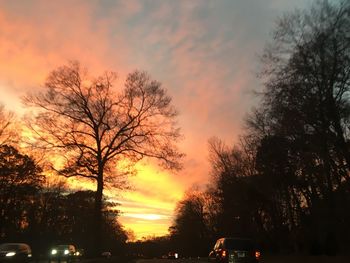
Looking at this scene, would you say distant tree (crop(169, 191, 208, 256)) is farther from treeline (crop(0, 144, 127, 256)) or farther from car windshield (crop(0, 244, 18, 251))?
car windshield (crop(0, 244, 18, 251))

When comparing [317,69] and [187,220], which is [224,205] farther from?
[187,220]

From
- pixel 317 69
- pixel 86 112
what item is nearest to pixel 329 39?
pixel 317 69

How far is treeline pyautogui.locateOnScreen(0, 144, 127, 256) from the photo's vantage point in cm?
6177

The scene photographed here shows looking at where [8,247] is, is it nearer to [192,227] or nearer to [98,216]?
[98,216]

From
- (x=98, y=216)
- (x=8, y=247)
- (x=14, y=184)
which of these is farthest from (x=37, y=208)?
(x=8, y=247)

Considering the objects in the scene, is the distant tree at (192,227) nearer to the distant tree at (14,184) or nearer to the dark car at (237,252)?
the distant tree at (14,184)

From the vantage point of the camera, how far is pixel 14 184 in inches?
2544

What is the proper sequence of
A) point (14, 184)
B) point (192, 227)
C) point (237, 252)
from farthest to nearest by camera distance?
point (192, 227) < point (14, 184) < point (237, 252)

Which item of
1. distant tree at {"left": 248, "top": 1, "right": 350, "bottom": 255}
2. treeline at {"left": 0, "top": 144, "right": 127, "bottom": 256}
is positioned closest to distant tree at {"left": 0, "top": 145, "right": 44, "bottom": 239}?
treeline at {"left": 0, "top": 144, "right": 127, "bottom": 256}

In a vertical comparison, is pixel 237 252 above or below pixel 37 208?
below

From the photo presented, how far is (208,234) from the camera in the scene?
4208 inches

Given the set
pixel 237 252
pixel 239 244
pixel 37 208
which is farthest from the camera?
pixel 37 208

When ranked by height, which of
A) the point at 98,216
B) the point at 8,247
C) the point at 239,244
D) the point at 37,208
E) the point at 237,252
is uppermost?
the point at 37,208

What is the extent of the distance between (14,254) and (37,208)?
51.8m
